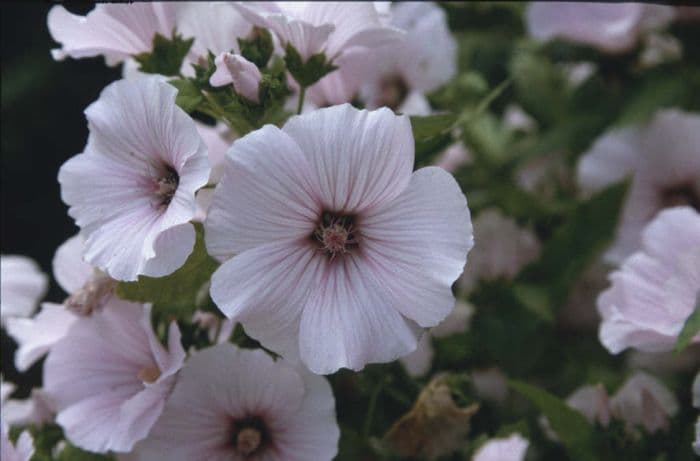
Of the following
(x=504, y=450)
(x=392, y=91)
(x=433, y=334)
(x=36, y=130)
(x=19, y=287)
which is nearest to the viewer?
(x=504, y=450)

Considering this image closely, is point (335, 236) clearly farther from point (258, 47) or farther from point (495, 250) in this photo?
point (495, 250)

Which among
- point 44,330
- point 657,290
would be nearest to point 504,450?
point 657,290

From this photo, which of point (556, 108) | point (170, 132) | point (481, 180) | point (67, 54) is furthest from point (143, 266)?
point (556, 108)

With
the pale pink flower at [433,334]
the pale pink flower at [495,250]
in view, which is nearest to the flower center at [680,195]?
the pale pink flower at [495,250]

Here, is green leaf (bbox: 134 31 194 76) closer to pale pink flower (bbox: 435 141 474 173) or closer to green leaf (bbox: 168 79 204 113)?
green leaf (bbox: 168 79 204 113)

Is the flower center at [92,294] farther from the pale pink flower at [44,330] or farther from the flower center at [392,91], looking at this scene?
the flower center at [392,91]

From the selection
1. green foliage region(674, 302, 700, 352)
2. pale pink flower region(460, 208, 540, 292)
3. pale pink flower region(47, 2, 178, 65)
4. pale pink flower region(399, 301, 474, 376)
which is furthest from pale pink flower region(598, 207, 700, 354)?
pale pink flower region(47, 2, 178, 65)

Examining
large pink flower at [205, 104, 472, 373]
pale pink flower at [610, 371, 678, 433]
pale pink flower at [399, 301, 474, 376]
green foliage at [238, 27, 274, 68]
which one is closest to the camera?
large pink flower at [205, 104, 472, 373]
